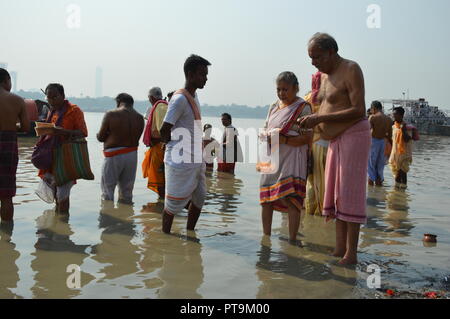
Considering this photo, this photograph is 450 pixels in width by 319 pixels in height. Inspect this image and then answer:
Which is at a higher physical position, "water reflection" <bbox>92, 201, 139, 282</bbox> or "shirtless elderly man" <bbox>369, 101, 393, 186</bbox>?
"shirtless elderly man" <bbox>369, 101, 393, 186</bbox>

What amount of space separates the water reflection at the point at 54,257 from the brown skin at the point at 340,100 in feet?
7.44

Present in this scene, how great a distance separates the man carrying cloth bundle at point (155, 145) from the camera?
22.8 ft

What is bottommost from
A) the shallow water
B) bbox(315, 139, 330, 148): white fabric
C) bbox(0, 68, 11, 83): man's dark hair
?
the shallow water

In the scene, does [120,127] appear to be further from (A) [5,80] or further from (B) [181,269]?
(B) [181,269]

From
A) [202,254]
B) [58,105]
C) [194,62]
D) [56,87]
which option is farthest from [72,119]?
[202,254]

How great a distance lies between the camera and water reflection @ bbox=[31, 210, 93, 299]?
11.5 ft

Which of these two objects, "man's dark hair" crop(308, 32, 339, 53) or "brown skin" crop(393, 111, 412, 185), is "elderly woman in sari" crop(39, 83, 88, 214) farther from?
"brown skin" crop(393, 111, 412, 185)

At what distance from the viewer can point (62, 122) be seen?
598 centimetres

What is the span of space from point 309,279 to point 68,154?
3.50m

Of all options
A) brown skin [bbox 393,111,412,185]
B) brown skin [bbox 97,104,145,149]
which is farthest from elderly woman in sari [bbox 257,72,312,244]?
brown skin [bbox 393,111,412,185]

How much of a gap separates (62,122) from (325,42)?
3387 millimetres

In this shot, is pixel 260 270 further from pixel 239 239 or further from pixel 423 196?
pixel 423 196

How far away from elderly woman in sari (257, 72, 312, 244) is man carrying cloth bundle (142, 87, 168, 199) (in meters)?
2.35

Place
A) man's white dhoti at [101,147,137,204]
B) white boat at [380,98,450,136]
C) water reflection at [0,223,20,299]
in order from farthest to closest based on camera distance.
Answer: white boat at [380,98,450,136], man's white dhoti at [101,147,137,204], water reflection at [0,223,20,299]
